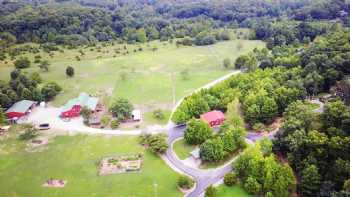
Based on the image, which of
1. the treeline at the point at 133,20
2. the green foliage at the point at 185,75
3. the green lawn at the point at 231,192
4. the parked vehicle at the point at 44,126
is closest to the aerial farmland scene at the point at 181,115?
the green lawn at the point at 231,192

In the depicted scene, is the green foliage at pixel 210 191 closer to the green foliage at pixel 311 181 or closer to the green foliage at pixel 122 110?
the green foliage at pixel 311 181

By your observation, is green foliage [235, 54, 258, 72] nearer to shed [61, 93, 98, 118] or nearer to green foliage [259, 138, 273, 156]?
green foliage [259, 138, 273, 156]

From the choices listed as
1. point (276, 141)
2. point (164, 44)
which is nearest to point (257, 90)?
point (276, 141)

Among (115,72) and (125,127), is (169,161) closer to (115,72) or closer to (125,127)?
(125,127)

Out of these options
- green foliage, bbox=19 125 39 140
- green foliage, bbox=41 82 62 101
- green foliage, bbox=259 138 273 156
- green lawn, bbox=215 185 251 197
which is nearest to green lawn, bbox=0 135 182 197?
green foliage, bbox=19 125 39 140

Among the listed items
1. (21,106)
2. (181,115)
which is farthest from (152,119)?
(21,106)

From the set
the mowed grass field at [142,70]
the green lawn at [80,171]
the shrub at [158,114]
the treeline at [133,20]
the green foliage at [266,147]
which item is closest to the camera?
the green lawn at [80,171]
